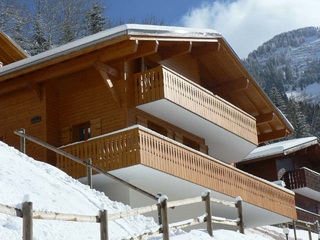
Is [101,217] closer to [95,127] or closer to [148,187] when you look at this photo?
[148,187]

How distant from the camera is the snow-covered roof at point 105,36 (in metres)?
19.8

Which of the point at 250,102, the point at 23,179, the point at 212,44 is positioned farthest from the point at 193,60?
the point at 23,179

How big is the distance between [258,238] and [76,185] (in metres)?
5.16

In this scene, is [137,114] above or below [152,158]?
above

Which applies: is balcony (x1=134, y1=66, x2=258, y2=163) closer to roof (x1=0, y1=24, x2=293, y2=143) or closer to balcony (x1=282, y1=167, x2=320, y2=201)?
roof (x1=0, y1=24, x2=293, y2=143)

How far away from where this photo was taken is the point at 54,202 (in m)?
14.5

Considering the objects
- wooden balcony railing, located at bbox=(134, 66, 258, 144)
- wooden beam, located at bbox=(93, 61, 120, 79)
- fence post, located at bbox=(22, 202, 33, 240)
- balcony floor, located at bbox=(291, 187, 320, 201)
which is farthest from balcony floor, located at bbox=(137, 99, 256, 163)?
fence post, located at bbox=(22, 202, 33, 240)

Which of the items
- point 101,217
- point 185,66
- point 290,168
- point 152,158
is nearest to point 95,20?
point 290,168

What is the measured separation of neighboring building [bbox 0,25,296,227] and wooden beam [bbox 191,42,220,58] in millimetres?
39

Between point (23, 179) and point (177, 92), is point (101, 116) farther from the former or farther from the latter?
point (23, 179)

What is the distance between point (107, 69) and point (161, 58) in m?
3.53

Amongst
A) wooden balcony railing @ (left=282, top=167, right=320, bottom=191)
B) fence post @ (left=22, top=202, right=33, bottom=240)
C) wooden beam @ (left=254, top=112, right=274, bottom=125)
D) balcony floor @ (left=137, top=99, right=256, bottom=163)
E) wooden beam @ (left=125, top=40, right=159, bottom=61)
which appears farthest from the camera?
wooden balcony railing @ (left=282, top=167, right=320, bottom=191)

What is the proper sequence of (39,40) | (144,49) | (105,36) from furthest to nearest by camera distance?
(39,40) → (144,49) → (105,36)

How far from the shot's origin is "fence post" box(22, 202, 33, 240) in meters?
9.25
